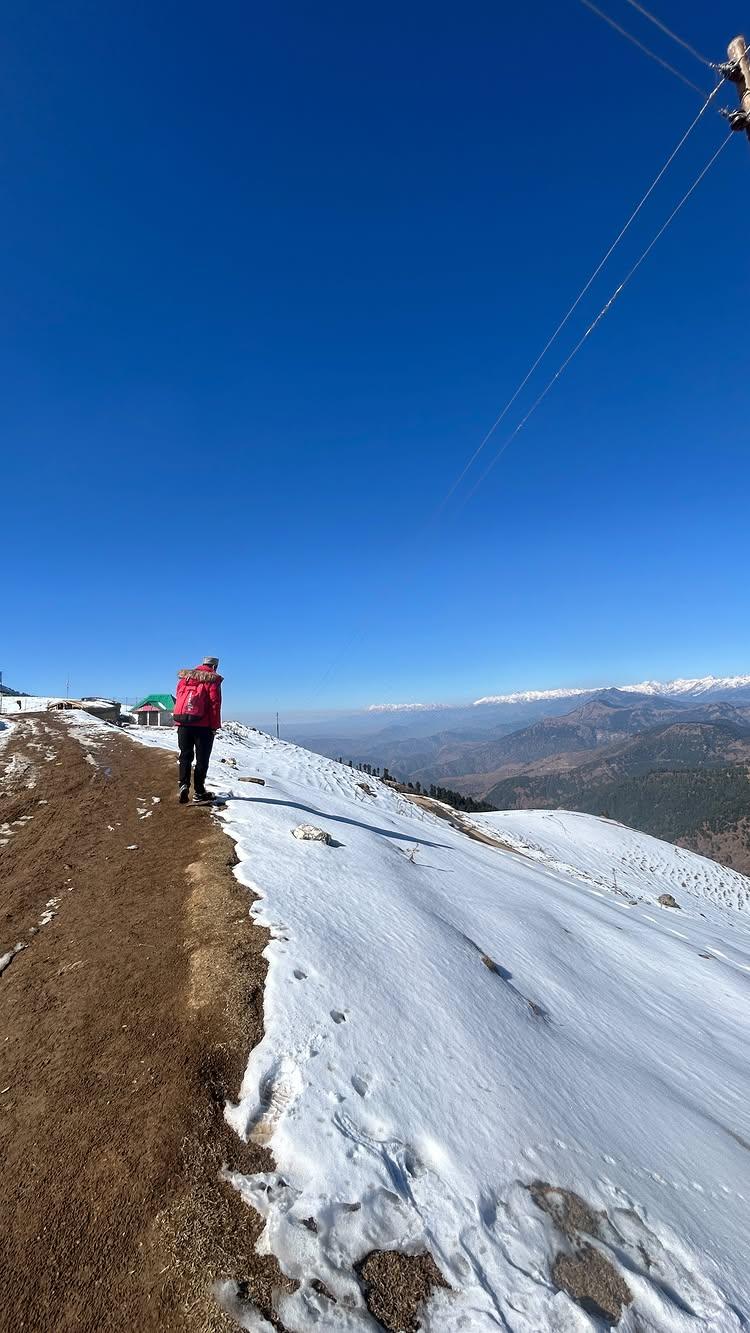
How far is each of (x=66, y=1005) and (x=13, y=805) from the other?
8.60m

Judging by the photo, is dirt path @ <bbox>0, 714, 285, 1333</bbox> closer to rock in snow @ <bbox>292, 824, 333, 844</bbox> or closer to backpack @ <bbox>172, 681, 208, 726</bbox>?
rock in snow @ <bbox>292, 824, 333, 844</bbox>

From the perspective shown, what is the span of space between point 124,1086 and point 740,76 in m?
13.9

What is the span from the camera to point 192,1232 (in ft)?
9.36

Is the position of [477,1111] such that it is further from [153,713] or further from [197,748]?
[153,713]

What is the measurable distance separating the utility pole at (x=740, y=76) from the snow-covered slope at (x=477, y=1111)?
12.4m

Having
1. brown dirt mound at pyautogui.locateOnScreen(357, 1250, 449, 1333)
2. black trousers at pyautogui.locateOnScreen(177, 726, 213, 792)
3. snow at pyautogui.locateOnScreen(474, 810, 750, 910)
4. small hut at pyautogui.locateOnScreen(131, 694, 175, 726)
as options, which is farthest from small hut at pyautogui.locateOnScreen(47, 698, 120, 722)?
brown dirt mound at pyautogui.locateOnScreen(357, 1250, 449, 1333)

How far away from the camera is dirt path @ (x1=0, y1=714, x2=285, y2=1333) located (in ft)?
8.70

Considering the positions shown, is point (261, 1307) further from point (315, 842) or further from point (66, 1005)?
point (315, 842)

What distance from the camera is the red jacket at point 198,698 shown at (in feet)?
35.9

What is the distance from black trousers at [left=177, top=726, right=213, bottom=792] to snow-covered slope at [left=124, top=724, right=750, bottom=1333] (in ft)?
5.90

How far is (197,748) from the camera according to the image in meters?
11.3

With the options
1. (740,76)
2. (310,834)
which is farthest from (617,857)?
(740,76)

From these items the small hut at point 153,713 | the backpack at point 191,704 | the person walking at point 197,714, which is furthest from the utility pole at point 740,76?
the small hut at point 153,713

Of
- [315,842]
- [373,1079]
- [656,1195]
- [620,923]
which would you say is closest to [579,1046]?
[656,1195]
